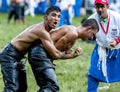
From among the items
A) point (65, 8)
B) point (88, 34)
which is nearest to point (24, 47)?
point (88, 34)

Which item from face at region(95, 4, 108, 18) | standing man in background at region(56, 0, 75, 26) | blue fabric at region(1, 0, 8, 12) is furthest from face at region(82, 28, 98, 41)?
blue fabric at region(1, 0, 8, 12)

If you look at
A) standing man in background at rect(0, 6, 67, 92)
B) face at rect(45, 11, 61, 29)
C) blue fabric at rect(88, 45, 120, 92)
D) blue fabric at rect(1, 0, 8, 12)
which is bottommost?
blue fabric at rect(1, 0, 8, 12)

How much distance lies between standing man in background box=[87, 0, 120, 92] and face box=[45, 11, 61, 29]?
1096mm

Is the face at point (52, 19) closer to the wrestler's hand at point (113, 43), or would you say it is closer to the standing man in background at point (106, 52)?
the standing man in background at point (106, 52)

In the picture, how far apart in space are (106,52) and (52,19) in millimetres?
1661

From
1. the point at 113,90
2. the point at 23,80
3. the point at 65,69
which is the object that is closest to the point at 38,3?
the point at 65,69

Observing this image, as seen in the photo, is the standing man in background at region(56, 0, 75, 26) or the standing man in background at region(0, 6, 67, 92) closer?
the standing man in background at region(0, 6, 67, 92)

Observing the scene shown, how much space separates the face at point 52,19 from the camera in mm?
7414

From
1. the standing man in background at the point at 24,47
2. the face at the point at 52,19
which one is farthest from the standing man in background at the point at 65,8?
the face at the point at 52,19

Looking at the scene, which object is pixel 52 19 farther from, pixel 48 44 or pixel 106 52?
pixel 106 52

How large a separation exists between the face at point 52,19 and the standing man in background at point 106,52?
3.60ft

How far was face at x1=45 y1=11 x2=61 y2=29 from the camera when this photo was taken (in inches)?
292

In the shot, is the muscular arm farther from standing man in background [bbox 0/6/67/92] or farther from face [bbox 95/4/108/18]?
face [bbox 95/4/108/18]

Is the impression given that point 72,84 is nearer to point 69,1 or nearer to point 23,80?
point 23,80
